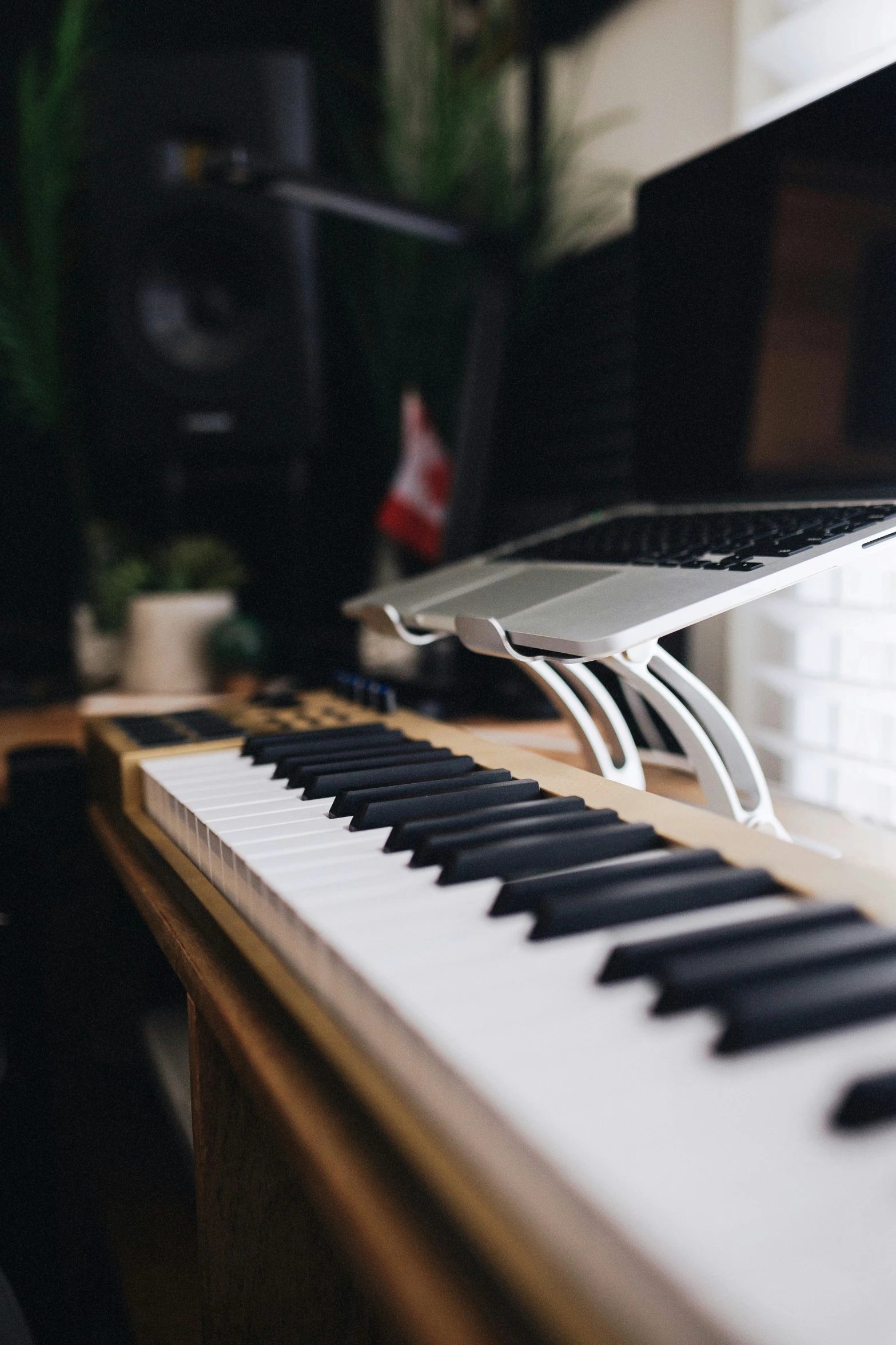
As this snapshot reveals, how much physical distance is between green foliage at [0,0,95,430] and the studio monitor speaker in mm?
83

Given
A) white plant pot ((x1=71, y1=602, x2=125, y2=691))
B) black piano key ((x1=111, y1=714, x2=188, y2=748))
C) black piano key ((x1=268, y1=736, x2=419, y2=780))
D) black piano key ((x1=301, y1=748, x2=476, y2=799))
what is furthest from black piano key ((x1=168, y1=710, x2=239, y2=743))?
white plant pot ((x1=71, y1=602, x2=125, y2=691))

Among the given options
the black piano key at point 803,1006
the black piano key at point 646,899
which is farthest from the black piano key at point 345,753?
the black piano key at point 803,1006

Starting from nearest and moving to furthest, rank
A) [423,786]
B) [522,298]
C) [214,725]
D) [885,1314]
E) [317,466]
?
[885,1314] → [423,786] → [214,725] → [522,298] → [317,466]

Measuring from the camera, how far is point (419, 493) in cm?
166

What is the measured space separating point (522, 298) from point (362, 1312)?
1405mm

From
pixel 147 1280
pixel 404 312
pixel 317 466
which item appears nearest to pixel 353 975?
pixel 147 1280

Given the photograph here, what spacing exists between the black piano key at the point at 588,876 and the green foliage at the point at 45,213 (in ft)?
5.18

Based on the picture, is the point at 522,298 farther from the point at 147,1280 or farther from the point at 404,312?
the point at 147,1280

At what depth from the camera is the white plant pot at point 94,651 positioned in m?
1.69

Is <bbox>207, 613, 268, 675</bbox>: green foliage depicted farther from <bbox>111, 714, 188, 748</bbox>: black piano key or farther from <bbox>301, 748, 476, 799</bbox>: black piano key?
<bbox>301, 748, 476, 799</bbox>: black piano key

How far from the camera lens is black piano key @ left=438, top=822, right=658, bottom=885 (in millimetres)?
504

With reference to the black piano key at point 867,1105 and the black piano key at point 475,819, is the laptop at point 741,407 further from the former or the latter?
the black piano key at point 867,1105

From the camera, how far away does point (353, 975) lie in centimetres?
41

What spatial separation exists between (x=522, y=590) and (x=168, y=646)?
85 centimetres
